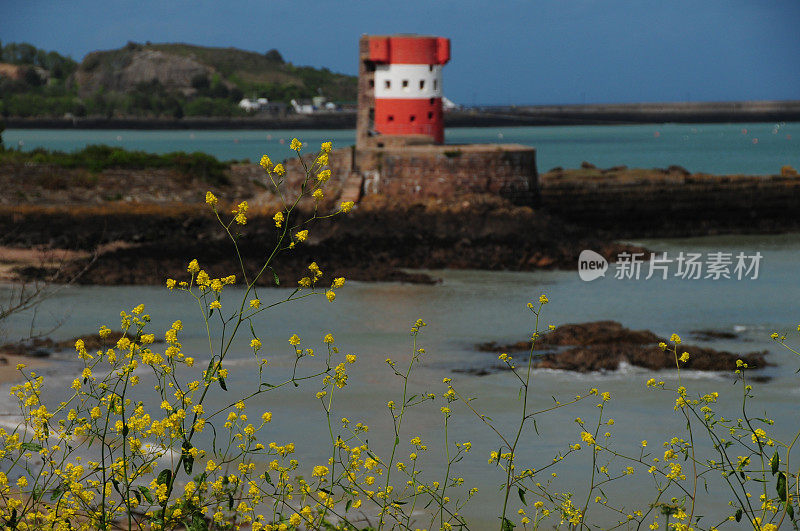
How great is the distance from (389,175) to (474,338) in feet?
35.3

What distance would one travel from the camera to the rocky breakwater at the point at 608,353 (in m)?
11.9

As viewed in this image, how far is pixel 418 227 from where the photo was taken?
22.6 metres

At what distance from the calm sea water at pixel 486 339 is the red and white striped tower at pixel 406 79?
6.25 metres

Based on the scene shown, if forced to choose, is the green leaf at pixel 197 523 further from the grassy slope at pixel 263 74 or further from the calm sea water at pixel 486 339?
the grassy slope at pixel 263 74

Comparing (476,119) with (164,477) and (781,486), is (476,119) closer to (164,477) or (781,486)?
(781,486)

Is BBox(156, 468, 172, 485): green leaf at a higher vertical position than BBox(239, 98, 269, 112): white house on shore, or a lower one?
higher

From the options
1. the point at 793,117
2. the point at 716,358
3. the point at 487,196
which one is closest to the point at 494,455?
the point at 716,358

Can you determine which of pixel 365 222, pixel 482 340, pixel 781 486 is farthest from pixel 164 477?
pixel 365 222

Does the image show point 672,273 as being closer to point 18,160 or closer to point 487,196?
point 487,196

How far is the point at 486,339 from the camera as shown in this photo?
14.0m

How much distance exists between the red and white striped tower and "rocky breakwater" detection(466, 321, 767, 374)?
1372cm

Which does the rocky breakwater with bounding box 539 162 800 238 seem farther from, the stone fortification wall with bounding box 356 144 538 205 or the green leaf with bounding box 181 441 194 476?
the green leaf with bounding box 181 441 194 476

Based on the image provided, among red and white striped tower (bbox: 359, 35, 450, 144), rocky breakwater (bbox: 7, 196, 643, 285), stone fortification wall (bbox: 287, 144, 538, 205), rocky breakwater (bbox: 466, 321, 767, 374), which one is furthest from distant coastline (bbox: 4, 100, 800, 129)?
rocky breakwater (bbox: 466, 321, 767, 374)

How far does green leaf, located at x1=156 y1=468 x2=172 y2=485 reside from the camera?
3.75 meters
